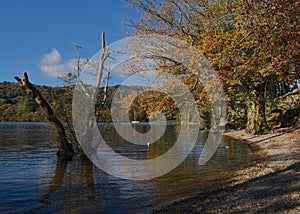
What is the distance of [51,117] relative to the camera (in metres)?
19.9

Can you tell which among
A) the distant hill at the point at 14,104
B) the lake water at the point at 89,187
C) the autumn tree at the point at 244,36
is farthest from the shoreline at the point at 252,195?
the distant hill at the point at 14,104

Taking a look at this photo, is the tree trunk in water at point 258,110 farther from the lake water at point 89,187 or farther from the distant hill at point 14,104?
the distant hill at point 14,104

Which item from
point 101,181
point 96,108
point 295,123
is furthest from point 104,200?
point 295,123

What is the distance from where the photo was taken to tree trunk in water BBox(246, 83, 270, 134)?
29.7m

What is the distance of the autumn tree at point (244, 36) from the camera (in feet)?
34.2

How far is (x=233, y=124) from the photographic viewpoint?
5012 cm

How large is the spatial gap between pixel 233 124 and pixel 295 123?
50.6ft

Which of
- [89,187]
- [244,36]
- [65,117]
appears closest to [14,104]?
[65,117]

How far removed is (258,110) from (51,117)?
68.1 ft

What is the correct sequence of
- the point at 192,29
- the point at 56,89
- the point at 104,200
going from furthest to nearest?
1. the point at 192,29
2. the point at 56,89
3. the point at 104,200

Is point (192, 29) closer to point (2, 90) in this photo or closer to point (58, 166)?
point (58, 166)

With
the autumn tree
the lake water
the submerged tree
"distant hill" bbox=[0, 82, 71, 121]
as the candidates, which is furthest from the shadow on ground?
"distant hill" bbox=[0, 82, 71, 121]

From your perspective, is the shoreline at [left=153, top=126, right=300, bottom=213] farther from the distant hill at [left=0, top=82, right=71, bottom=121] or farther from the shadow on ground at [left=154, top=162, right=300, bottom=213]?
the distant hill at [left=0, top=82, right=71, bottom=121]

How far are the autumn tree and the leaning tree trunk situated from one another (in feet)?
32.3
